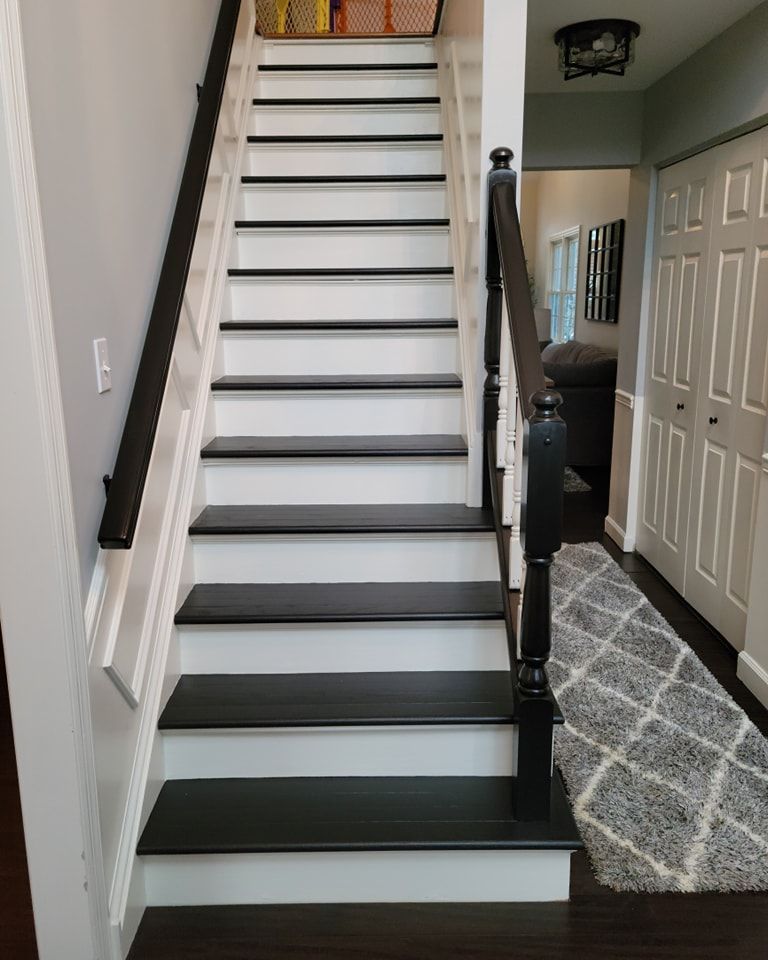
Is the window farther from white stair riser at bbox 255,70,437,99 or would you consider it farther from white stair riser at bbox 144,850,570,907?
white stair riser at bbox 144,850,570,907

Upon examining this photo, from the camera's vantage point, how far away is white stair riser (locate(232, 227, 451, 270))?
2967 mm

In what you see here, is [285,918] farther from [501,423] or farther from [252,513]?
[501,423]

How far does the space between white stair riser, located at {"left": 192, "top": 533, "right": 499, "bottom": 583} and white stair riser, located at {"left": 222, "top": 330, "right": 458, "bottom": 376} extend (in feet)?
2.45

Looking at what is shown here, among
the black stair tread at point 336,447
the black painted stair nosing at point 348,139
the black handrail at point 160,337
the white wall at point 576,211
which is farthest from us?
the white wall at point 576,211

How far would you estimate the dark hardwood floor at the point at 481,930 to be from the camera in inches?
65.0

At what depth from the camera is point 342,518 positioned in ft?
7.47

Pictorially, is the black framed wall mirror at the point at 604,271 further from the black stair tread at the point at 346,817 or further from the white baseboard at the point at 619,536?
the black stair tread at the point at 346,817

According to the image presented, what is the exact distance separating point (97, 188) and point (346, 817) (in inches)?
59.2

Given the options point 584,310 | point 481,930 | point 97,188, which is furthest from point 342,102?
point 584,310

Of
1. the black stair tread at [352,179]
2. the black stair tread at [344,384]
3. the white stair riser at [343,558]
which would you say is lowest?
the white stair riser at [343,558]

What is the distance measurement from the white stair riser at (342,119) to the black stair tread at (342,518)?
1.84 meters

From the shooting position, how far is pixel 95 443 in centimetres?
165

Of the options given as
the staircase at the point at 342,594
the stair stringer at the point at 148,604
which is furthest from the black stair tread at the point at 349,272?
the stair stringer at the point at 148,604

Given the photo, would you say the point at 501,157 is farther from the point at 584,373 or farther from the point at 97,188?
the point at 584,373
